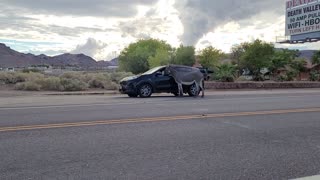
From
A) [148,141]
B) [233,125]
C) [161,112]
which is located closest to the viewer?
[148,141]

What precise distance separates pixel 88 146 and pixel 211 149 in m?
2.25

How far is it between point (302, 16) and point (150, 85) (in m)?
36.4

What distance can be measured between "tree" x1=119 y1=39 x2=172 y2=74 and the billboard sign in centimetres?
2109

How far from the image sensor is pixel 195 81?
76.2ft

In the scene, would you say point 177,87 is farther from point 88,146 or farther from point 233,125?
point 88,146

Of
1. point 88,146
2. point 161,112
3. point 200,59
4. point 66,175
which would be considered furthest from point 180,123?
point 200,59

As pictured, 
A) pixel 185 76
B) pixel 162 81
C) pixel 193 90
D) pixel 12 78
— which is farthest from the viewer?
pixel 12 78

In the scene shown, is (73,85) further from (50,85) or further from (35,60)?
(35,60)

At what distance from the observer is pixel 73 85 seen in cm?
2855

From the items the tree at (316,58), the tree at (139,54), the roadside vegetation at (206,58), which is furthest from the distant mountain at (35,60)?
the tree at (316,58)

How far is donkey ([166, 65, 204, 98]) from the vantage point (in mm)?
22750

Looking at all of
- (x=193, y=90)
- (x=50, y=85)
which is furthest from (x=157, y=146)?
(x=50, y=85)

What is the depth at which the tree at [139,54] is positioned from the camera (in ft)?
222

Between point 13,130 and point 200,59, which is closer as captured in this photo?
point 13,130
